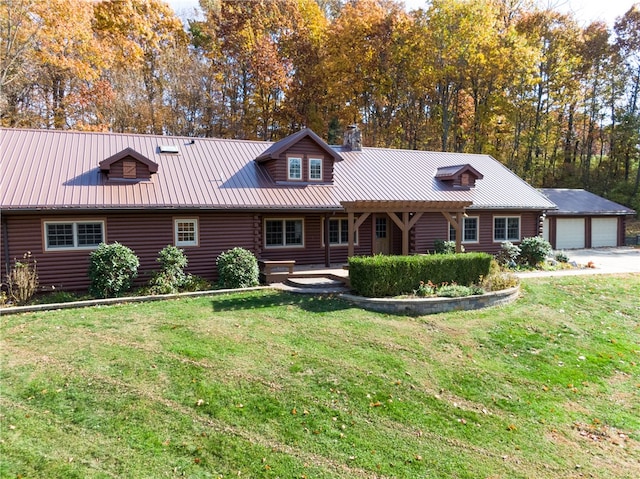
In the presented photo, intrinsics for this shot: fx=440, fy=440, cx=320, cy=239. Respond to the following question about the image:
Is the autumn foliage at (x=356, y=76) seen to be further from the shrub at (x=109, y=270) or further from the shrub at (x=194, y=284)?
the shrub at (x=194, y=284)

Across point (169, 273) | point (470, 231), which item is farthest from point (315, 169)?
point (470, 231)

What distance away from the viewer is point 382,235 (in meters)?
18.6

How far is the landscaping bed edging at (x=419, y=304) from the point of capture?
11.5m

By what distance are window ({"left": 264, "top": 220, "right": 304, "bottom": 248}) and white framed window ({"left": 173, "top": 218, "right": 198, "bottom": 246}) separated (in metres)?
2.62

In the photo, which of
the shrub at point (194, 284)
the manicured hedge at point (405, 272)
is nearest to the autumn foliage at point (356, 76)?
the shrub at point (194, 284)

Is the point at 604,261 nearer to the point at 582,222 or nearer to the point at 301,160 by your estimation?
the point at 582,222

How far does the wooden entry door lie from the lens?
1845 centimetres

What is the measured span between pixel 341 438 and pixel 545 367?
5172 millimetres

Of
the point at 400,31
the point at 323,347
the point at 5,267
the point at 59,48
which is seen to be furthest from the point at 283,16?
the point at 323,347

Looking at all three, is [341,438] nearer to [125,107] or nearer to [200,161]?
[200,161]

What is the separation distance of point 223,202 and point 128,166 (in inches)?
128

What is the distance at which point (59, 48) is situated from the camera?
22.7 meters

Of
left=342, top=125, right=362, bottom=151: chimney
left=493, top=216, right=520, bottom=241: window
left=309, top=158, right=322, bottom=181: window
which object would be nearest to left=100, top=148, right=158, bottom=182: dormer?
left=309, top=158, right=322, bottom=181: window

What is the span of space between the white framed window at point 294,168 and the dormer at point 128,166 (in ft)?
15.9
